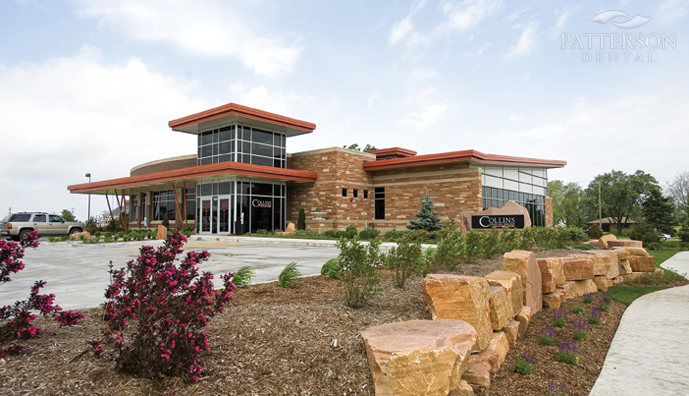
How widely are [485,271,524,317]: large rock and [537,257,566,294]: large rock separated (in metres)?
1.38

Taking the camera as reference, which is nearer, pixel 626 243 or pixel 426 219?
pixel 626 243

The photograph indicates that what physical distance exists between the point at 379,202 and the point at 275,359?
88.3 feet

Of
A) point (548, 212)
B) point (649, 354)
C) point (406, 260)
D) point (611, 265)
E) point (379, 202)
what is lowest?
point (649, 354)

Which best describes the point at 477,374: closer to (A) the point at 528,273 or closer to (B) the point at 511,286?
(B) the point at 511,286

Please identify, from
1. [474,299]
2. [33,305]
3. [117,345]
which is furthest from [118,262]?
[474,299]

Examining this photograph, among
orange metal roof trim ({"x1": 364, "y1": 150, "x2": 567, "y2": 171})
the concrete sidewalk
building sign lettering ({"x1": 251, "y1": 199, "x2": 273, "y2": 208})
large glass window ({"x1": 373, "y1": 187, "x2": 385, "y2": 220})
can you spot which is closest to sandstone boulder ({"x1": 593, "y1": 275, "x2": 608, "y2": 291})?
the concrete sidewalk

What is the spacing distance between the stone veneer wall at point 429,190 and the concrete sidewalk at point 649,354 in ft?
59.1

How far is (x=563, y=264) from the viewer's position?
776cm

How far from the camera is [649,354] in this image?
470 centimetres

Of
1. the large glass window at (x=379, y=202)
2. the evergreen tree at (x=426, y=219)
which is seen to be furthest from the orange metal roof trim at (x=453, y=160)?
the evergreen tree at (x=426, y=219)

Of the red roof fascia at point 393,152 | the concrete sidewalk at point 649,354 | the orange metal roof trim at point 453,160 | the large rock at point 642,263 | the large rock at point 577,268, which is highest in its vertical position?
the red roof fascia at point 393,152

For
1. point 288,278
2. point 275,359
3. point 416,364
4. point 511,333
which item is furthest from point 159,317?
point 511,333

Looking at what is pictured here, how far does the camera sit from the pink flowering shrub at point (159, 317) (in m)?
2.94

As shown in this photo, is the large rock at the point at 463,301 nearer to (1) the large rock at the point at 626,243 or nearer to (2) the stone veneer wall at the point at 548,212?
(1) the large rock at the point at 626,243
